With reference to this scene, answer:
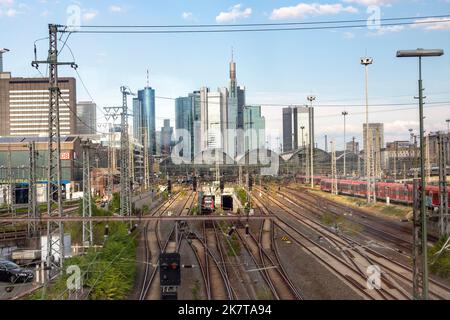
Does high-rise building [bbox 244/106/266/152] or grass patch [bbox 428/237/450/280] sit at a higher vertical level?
high-rise building [bbox 244/106/266/152]

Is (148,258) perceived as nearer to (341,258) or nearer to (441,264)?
(341,258)

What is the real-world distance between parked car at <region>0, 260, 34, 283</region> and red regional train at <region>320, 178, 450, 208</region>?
1928 cm

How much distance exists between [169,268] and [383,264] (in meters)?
9.27

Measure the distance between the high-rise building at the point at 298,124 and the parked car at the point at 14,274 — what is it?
29.6 metres

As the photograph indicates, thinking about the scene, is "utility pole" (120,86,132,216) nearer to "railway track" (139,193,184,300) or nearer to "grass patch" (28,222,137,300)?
"railway track" (139,193,184,300)

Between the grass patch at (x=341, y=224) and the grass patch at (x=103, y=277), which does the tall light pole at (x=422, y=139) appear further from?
the grass patch at (x=341, y=224)

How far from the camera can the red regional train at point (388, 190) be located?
24.7 meters

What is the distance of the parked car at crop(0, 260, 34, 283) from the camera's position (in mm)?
15938

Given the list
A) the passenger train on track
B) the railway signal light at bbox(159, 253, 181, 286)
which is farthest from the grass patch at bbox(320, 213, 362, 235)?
the railway signal light at bbox(159, 253, 181, 286)

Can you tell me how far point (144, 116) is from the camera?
175 ft

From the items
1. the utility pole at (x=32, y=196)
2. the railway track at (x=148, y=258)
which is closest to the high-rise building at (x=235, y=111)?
the railway track at (x=148, y=258)

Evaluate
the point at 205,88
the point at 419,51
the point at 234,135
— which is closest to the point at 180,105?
the point at 205,88
